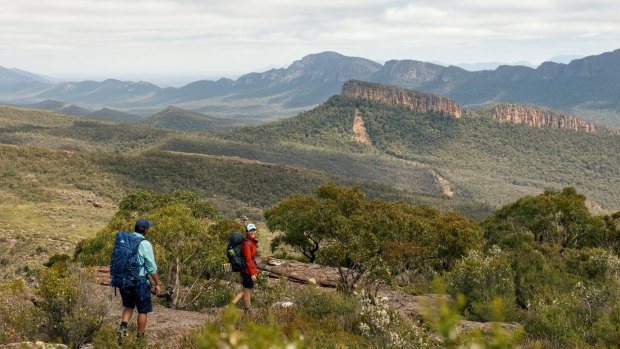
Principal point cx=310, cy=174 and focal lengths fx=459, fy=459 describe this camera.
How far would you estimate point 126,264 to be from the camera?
9008 mm

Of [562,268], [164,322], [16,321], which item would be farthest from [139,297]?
[562,268]

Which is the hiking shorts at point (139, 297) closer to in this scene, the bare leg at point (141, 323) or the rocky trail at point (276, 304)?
the bare leg at point (141, 323)

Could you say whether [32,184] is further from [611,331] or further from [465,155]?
[465,155]

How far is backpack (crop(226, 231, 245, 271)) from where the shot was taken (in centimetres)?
1123

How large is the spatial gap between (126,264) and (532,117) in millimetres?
196819

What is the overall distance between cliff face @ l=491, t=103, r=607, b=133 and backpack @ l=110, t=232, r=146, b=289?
191m

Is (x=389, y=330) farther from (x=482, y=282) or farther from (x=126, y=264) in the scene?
(x=482, y=282)

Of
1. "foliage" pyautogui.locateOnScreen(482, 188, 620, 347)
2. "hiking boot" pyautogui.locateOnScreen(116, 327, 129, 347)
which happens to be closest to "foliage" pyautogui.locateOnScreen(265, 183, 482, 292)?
"foliage" pyautogui.locateOnScreen(482, 188, 620, 347)

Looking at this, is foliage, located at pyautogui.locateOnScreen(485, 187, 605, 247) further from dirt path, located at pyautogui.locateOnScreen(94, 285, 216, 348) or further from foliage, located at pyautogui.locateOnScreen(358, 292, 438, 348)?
dirt path, located at pyautogui.locateOnScreen(94, 285, 216, 348)

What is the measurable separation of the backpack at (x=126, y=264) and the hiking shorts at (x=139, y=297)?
0.10 m

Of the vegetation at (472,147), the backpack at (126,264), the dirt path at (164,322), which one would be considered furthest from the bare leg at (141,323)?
the vegetation at (472,147)

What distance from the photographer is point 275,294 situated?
41.4 ft

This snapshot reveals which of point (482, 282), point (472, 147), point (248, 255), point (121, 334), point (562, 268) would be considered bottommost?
point (472, 147)

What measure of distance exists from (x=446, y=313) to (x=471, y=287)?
49.8 feet
